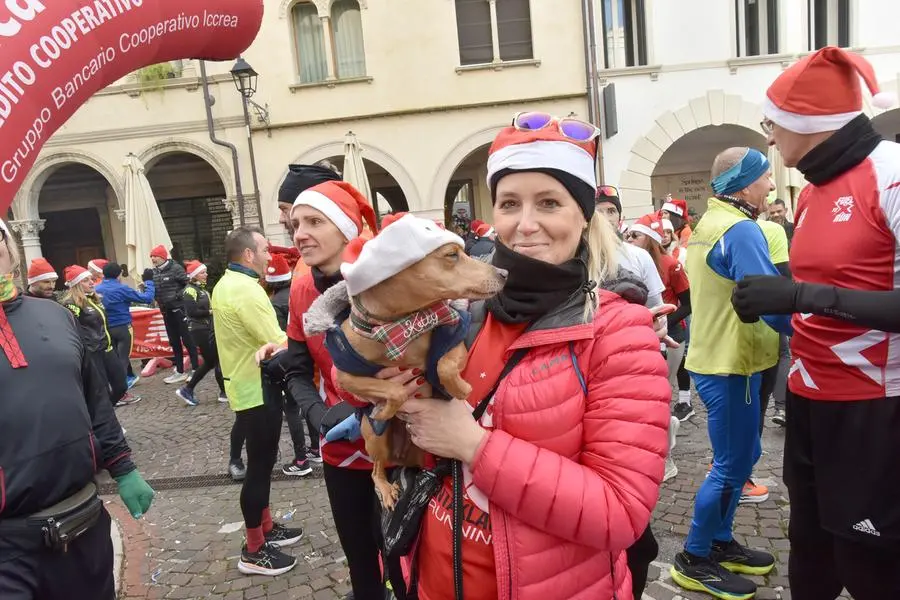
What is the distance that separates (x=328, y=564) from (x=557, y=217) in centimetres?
321

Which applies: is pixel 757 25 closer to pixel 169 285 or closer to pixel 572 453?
pixel 169 285

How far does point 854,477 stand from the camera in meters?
2.04

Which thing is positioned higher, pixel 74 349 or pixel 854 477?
pixel 74 349

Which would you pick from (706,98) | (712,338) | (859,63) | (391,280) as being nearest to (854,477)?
(712,338)

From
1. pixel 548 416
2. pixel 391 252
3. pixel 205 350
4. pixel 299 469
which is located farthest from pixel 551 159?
pixel 205 350

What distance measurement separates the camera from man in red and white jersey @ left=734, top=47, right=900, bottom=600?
1.96m

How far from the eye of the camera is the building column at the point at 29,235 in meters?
14.5

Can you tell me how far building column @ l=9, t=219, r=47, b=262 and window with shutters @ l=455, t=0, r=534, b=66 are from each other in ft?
37.5

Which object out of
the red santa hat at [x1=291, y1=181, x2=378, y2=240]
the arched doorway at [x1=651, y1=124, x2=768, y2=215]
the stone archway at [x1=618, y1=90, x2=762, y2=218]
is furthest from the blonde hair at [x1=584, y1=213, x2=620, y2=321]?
the arched doorway at [x1=651, y1=124, x2=768, y2=215]

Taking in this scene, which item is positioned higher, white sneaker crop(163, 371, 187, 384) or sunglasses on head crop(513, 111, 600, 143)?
sunglasses on head crop(513, 111, 600, 143)

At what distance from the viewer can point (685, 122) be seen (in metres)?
14.5

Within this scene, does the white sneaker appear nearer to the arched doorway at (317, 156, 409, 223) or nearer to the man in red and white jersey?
the arched doorway at (317, 156, 409, 223)

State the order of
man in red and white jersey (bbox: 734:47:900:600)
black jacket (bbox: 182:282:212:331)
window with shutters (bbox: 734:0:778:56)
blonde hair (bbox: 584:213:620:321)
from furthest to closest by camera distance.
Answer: window with shutters (bbox: 734:0:778:56)
black jacket (bbox: 182:282:212:331)
man in red and white jersey (bbox: 734:47:900:600)
blonde hair (bbox: 584:213:620:321)

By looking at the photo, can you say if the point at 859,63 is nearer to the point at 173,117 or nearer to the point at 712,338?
the point at 712,338
